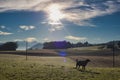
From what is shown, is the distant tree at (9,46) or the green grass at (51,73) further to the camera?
the distant tree at (9,46)

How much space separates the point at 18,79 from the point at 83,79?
6.91 metres

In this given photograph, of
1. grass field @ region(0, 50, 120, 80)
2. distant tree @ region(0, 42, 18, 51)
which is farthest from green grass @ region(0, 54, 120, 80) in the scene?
distant tree @ region(0, 42, 18, 51)

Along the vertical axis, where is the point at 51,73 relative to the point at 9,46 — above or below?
below

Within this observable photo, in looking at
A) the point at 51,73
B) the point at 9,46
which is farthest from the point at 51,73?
the point at 9,46

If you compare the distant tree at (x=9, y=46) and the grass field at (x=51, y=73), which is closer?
the grass field at (x=51, y=73)

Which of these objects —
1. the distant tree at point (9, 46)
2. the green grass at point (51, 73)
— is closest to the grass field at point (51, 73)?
the green grass at point (51, 73)

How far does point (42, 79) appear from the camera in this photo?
22781 mm

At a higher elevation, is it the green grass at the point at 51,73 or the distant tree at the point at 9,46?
the distant tree at the point at 9,46

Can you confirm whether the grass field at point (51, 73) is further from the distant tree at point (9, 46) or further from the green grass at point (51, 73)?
the distant tree at point (9, 46)

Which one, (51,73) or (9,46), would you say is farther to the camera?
(9,46)

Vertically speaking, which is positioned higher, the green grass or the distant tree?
the distant tree

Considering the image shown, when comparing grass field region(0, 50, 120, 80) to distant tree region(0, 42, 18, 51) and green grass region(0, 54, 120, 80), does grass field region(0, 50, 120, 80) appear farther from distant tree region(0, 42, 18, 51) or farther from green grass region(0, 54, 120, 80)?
distant tree region(0, 42, 18, 51)

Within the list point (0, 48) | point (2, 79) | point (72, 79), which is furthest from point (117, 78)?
point (0, 48)

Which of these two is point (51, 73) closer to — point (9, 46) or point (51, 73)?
point (51, 73)
